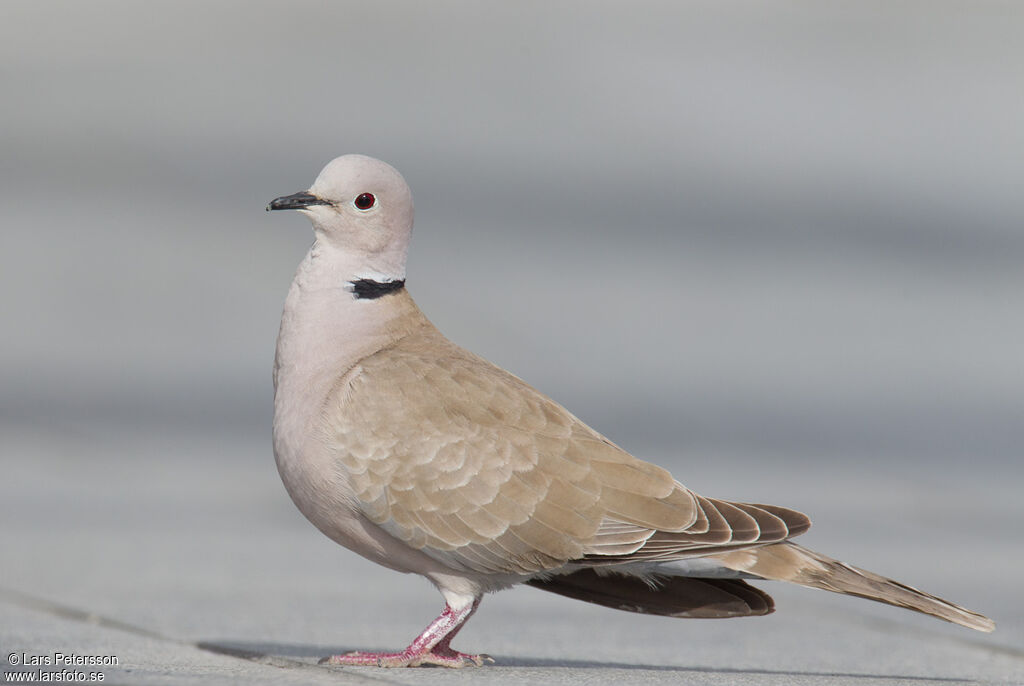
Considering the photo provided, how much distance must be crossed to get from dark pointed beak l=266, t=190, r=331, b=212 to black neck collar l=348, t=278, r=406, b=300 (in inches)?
11.5

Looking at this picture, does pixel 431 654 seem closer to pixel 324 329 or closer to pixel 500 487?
pixel 500 487

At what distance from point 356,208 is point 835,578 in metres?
1.92

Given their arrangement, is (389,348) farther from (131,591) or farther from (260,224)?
(260,224)

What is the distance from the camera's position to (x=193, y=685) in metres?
3.35

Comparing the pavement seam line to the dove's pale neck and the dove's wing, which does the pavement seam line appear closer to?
the dove's wing

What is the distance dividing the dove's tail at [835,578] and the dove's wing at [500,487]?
0.28 feet

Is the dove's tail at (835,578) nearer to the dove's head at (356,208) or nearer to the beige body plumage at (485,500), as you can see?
the beige body plumage at (485,500)

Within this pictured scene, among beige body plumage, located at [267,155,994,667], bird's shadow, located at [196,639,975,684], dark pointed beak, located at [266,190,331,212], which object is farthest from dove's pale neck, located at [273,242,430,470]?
bird's shadow, located at [196,639,975,684]

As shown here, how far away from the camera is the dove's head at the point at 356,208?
457 cm

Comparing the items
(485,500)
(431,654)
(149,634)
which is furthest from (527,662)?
(149,634)

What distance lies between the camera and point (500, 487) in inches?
164

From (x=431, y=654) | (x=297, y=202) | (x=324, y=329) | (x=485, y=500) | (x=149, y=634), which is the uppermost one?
(x=297, y=202)

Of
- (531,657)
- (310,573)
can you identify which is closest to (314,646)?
(531,657)

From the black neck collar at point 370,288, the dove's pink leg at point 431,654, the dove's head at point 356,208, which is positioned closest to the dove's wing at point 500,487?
the dove's pink leg at point 431,654
